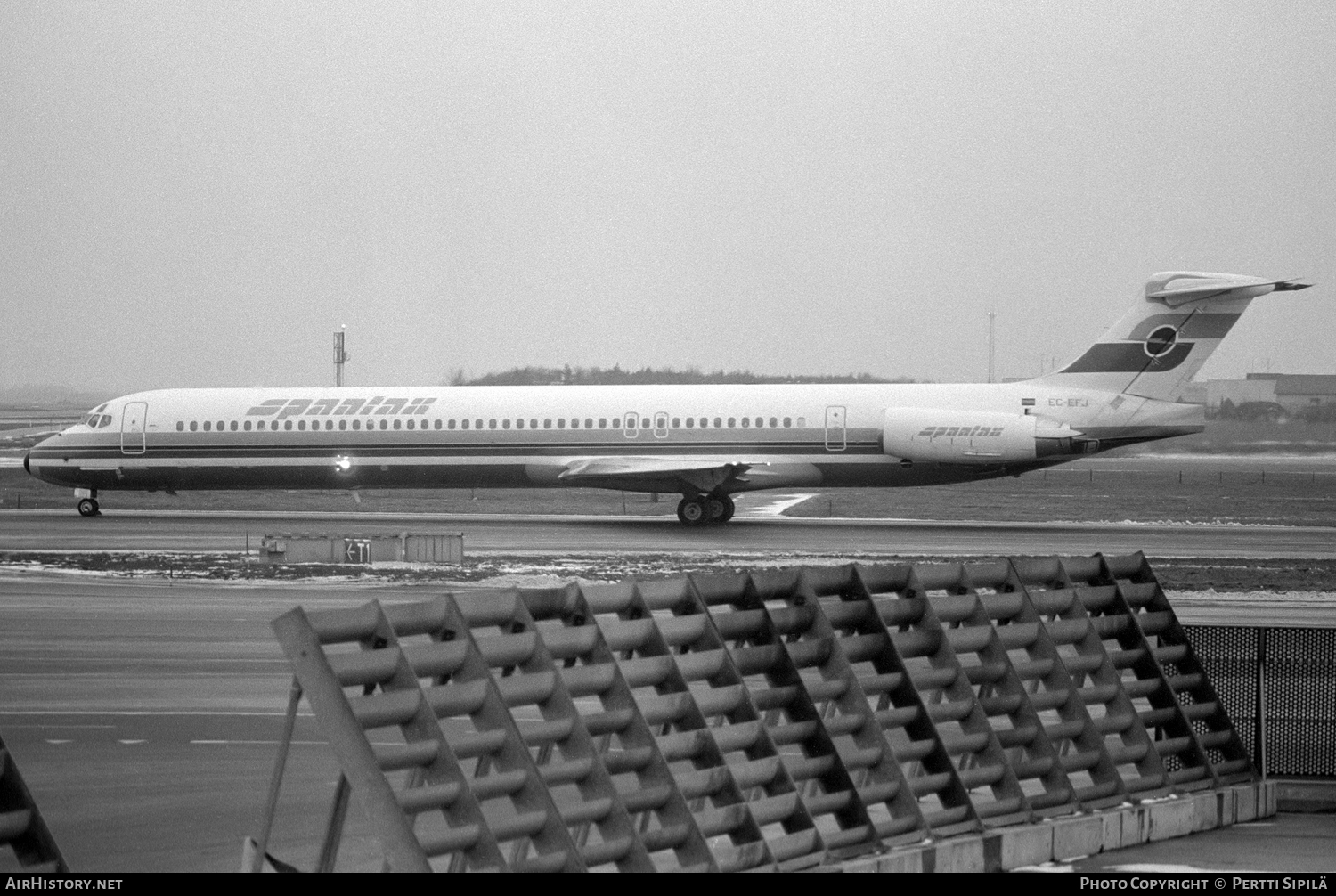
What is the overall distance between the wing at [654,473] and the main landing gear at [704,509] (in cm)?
32

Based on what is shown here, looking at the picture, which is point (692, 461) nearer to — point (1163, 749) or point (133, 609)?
point (133, 609)

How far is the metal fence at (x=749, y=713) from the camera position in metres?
7.01

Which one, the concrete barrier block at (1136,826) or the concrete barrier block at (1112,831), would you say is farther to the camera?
the concrete barrier block at (1136,826)

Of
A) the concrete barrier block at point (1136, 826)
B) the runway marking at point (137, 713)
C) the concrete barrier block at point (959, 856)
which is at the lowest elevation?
the runway marking at point (137, 713)

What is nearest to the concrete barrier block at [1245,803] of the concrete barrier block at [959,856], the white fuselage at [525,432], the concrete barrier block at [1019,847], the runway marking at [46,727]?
the concrete barrier block at [1019,847]

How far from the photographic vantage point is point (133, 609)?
22.3 meters

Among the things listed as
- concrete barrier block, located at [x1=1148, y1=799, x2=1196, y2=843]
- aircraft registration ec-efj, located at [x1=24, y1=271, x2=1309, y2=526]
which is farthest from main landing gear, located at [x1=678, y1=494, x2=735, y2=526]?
concrete barrier block, located at [x1=1148, y1=799, x2=1196, y2=843]

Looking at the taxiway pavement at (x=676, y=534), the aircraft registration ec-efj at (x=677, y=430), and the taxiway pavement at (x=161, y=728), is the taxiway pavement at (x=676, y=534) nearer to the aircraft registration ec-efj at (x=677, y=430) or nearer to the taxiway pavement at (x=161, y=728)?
the aircraft registration ec-efj at (x=677, y=430)

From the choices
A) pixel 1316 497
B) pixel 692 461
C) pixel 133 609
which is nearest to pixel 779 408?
pixel 692 461

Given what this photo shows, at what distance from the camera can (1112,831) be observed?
31.3 ft

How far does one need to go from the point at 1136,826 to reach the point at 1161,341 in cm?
3021

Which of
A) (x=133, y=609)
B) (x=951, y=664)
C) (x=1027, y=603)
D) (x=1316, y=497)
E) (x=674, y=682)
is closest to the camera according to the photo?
(x=674, y=682)

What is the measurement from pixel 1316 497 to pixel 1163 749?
49393mm

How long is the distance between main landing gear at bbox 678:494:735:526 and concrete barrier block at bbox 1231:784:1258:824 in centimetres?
2977
